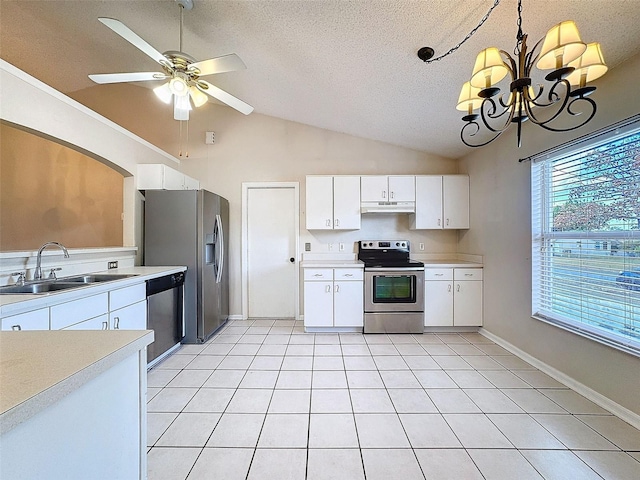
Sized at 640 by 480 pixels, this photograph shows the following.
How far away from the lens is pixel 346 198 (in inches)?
153

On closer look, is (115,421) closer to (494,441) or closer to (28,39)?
(494,441)

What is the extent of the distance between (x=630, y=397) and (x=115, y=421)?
2846 millimetres

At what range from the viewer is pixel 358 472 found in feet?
4.85

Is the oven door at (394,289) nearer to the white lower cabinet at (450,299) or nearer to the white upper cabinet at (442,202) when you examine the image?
the white lower cabinet at (450,299)

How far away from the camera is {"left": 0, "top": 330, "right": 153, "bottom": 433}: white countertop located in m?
0.52

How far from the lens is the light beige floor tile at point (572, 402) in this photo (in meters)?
1.98

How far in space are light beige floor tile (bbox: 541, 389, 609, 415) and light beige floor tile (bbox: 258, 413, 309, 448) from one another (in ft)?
6.15

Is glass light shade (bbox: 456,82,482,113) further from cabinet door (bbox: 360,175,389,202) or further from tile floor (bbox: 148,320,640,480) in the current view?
cabinet door (bbox: 360,175,389,202)

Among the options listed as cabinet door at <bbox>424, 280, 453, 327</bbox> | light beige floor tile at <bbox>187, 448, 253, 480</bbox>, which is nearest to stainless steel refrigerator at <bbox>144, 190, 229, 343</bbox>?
light beige floor tile at <bbox>187, 448, 253, 480</bbox>

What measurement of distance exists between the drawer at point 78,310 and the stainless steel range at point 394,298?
2.67 m

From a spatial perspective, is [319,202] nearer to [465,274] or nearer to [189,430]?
[465,274]

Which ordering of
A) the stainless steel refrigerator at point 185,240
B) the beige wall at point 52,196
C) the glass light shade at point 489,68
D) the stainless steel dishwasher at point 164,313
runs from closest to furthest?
1. the glass light shade at point 489,68
2. the stainless steel dishwasher at point 164,313
3. the stainless steel refrigerator at point 185,240
4. the beige wall at point 52,196

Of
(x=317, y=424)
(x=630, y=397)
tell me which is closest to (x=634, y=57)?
(x=630, y=397)

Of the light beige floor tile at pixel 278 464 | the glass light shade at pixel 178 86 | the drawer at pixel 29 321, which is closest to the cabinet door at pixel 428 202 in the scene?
the glass light shade at pixel 178 86
